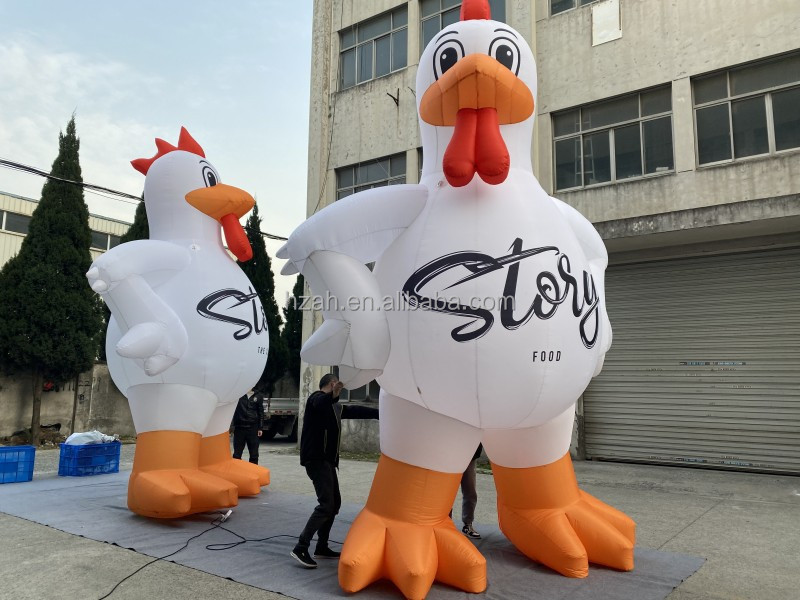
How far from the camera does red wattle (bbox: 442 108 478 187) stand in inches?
134

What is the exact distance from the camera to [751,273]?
28.0 ft

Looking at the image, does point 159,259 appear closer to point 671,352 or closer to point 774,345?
point 671,352

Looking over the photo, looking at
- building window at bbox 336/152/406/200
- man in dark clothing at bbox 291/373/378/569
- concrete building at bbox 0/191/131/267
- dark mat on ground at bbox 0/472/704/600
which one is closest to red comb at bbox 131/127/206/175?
man in dark clothing at bbox 291/373/378/569

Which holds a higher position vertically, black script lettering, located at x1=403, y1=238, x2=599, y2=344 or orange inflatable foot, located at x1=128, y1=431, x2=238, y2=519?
black script lettering, located at x1=403, y1=238, x2=599, y2=344

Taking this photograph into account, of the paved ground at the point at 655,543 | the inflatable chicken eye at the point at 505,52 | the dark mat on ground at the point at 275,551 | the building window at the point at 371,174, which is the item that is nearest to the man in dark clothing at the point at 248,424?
the paved ground at the point at 655,543

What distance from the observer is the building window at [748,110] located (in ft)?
26.5

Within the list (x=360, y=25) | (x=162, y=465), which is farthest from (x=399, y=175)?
(x=162, y=465)

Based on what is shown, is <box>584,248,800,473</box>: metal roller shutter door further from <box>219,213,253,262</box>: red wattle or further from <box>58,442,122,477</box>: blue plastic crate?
<box>58,442,122,477</box>: blue plastic crate

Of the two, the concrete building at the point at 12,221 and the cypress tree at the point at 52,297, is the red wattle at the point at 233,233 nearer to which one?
the cypress tree at the point at 52,297

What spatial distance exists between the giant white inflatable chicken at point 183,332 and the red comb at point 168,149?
13 millimetres

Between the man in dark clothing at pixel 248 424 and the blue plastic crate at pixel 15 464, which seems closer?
the blue plastic crate at pixel 15 464

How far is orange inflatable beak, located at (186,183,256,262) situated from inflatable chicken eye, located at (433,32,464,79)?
2908mm

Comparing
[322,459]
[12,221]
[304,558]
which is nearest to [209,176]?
[322,459]

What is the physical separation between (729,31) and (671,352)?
4.62 metres
